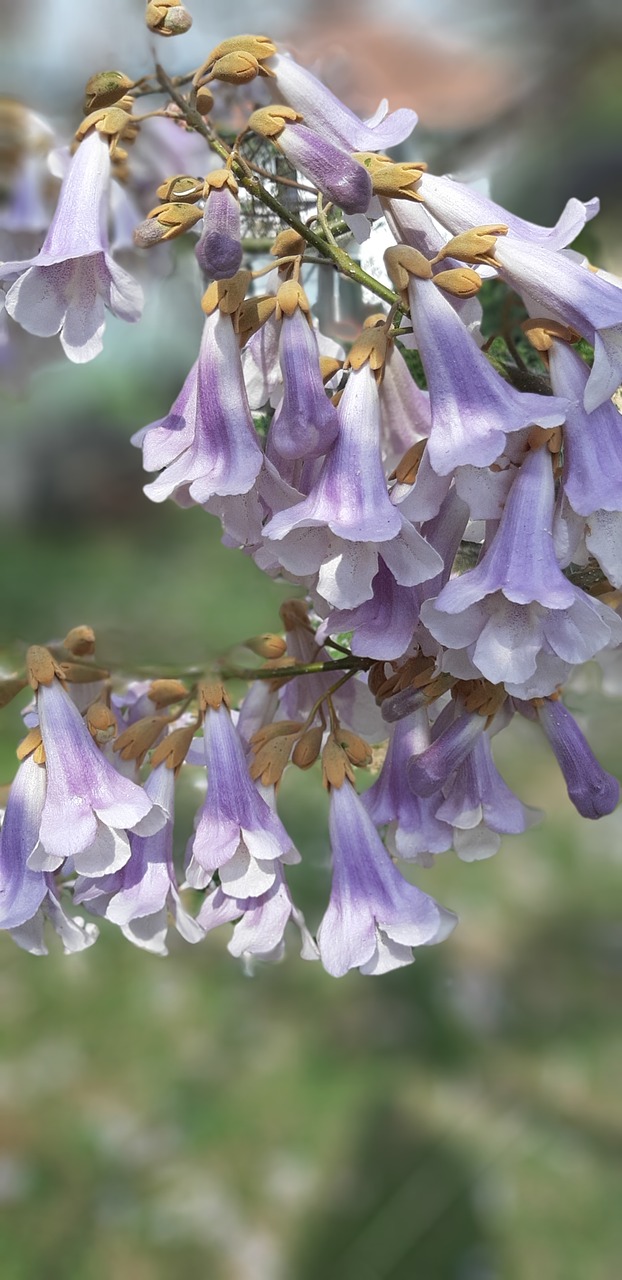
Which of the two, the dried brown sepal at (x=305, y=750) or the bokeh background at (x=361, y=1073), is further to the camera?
the bokeh background at (x=361, y=1073)

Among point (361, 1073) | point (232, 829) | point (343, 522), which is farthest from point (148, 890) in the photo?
point (361, 1073)

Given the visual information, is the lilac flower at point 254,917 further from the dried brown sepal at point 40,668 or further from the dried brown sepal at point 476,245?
the dried brown sepal at point 476,245

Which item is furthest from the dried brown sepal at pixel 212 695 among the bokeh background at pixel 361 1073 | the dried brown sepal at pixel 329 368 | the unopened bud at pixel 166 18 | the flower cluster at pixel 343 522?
the bokeh background at pixel 361 1073

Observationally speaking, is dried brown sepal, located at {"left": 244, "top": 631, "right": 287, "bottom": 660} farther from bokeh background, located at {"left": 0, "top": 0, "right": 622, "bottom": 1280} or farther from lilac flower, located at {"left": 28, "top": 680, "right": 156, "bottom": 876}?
bokeh background, located at {"left": 0, "top": 0, "right": 622, "bottom": 1280}

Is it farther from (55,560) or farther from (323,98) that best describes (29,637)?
(55,560)

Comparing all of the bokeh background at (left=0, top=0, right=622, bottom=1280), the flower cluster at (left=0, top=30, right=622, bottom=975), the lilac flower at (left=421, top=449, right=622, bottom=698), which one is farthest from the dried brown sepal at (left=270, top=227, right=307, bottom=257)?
the bokeh background at (left=0, top=0, right=622, bottom=1280)

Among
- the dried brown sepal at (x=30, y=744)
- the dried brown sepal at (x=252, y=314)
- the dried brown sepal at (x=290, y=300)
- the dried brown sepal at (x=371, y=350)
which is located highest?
the dried brown sepal at (x=290, y=300)

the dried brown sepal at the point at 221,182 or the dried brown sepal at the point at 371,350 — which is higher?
the dried brown sepal at the point at 221,182
